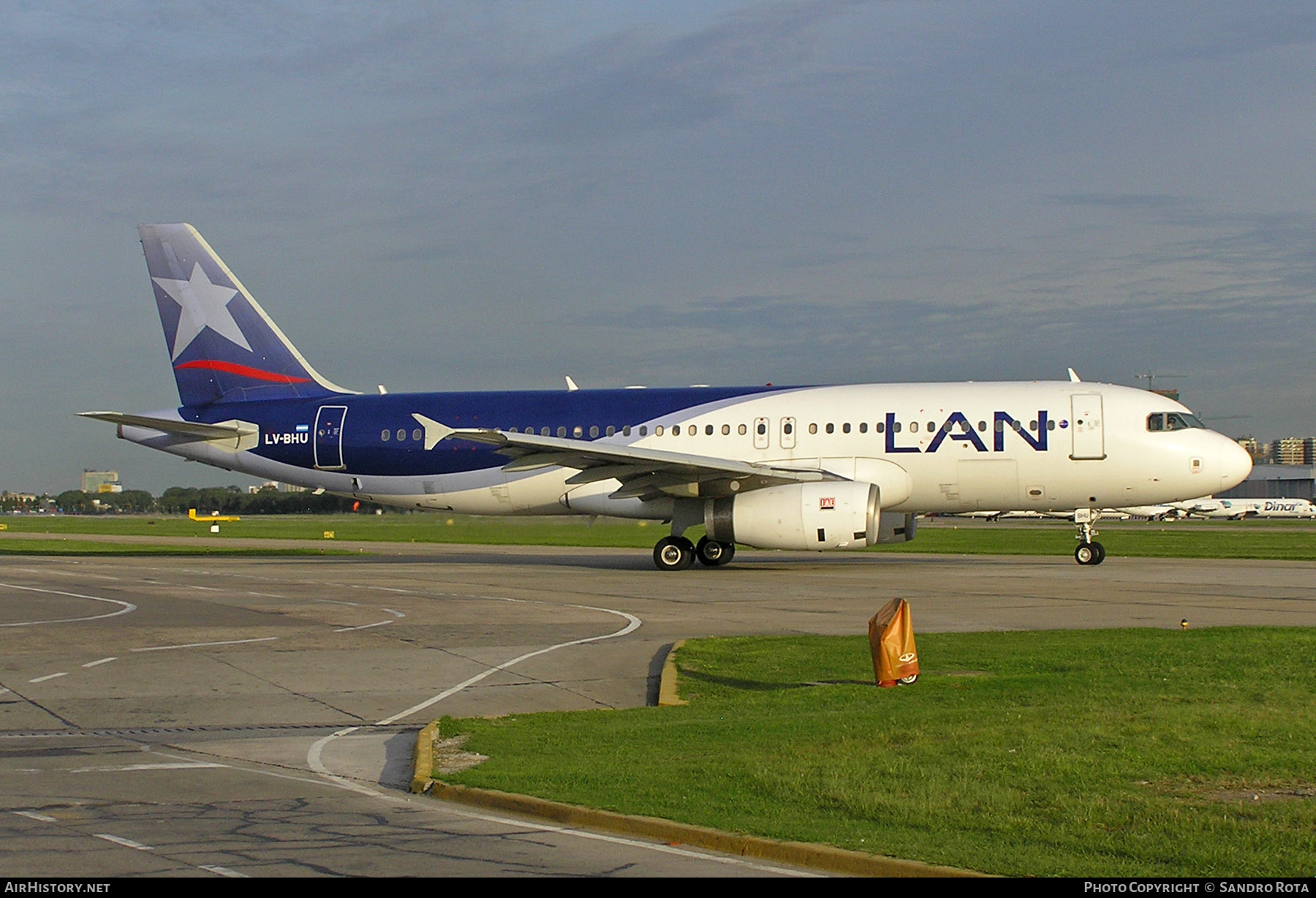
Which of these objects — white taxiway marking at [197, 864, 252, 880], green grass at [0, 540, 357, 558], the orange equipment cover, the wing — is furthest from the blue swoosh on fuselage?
white taxiway marking at [197, 864, 252, 880]

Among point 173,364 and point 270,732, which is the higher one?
point 173,364

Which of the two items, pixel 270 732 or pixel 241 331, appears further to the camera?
pixel 241 331

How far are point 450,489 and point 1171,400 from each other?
1738 cm

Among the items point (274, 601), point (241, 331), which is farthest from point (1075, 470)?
point (241, 331)

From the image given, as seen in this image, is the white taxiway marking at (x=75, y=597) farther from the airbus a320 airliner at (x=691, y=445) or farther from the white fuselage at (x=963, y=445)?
the white fuselage at (x=963, y=445)

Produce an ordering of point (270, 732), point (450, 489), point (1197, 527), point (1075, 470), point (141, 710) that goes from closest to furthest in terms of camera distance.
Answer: point (270, 732) < point (141, 710) < point (1075, 470) < point (450, 489) < point (1197, 527)

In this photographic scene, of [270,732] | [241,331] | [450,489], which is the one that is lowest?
[270,732]

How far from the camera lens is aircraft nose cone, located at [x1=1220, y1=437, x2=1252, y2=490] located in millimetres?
28234

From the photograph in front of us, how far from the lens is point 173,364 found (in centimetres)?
3478

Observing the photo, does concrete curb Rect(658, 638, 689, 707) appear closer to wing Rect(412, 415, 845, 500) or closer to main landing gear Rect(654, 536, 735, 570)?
wing Rect(412, 415, 845, 500)

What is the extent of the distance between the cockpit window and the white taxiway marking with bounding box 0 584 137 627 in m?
21.1

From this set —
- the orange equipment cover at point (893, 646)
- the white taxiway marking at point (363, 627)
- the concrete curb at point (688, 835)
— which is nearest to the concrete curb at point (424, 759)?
the concrete curb at point (688, 835)

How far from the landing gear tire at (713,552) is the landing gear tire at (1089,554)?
26.5ft

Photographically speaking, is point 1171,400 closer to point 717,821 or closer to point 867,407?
point 867,407
